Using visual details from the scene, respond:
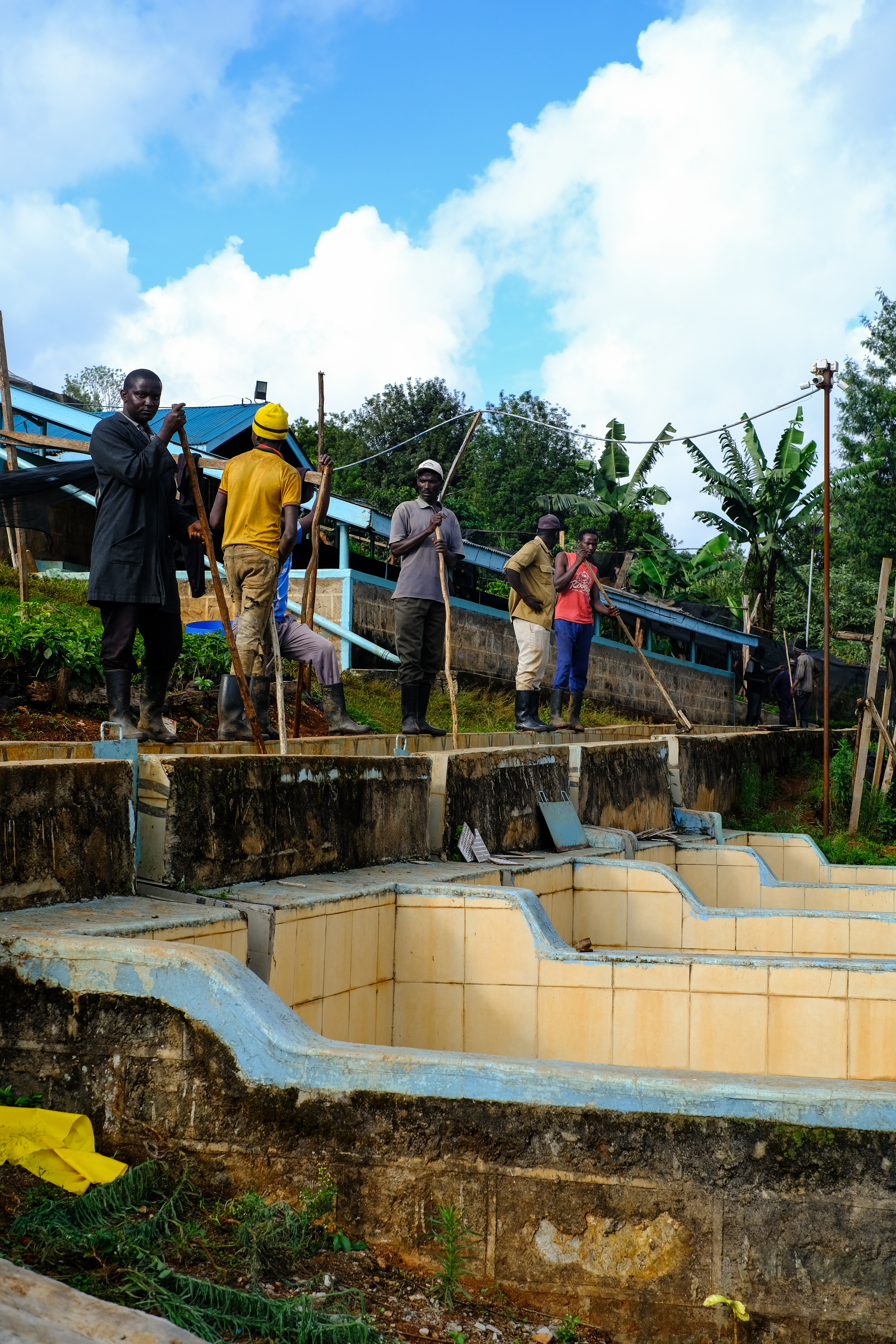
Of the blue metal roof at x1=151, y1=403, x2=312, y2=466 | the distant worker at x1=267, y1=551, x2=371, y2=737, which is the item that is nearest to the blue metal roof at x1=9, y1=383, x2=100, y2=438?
the blue metal roof at x1=151, y1=403, x2=312, y2=466

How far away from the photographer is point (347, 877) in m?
4.91

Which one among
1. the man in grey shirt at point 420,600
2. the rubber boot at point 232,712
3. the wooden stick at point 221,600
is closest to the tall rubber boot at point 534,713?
the man in grey shirt at point 420,600

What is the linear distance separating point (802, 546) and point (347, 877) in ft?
91.6

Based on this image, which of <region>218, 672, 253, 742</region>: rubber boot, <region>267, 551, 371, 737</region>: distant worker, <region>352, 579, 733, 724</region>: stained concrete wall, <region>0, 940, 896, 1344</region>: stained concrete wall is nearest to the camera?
<region>0, 940, 896, 1344</region>: stained concrete wall

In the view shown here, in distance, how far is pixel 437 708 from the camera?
13.2m

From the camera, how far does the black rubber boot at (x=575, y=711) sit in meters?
10.2

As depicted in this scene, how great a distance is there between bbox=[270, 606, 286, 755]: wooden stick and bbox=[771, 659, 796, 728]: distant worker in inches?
539

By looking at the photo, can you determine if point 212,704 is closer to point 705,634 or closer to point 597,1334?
point 597,1334

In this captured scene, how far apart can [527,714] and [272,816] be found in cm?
495

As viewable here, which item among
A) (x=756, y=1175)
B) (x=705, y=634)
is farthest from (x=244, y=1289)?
(x=705, y=634)

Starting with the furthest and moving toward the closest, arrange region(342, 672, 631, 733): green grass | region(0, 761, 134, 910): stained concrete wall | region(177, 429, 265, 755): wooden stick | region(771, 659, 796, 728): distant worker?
region(771, 659, 796, 728): distant worker < region(342, 672, 631, 733): green grass < region(177, 429, 265, 755): wooden stick < region(0, 761, 134, 910): stained concrete wall

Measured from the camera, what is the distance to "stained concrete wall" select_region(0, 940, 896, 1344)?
2.47m

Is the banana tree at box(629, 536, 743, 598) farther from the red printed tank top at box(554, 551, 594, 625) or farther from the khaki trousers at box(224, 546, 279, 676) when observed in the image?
the khaki trousers at box(224, 546, 279, 676)

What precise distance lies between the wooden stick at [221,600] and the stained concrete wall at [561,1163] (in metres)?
2.84
